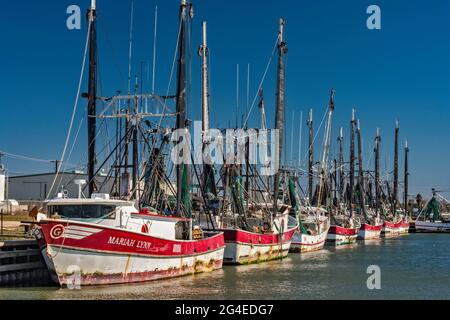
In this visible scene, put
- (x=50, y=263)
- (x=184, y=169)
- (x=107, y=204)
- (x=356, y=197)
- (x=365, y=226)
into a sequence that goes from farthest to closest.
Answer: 1. (x=356, y=197)
2. (x=365, y=226)
3. (x=184, y=169)
4. (x=107, y=204)
5. (x=50, y=263)

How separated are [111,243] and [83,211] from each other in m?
2.75

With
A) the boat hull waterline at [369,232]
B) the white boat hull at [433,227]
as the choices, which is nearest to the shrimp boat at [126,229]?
the boat hull waterline at [369,232]

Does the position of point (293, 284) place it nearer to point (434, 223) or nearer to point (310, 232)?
point (310, 232)

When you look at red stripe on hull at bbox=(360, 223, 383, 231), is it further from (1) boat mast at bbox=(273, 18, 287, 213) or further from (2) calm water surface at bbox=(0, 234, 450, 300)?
(1) boat mast at bbox=(273, 18, 287, 213)

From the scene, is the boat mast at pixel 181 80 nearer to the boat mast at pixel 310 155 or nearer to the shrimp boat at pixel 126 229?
the shrimp boat at pixel 126 229

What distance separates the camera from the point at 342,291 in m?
32.5

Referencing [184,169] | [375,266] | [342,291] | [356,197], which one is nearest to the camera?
[342,291]

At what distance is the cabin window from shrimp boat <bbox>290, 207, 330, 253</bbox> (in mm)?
31357

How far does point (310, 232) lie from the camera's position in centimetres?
6181

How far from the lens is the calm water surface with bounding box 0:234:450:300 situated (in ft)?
90.1

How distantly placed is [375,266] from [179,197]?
61.5ft

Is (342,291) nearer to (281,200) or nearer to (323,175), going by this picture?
(281,200)

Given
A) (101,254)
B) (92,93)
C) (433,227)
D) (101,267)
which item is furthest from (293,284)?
(433,227)
